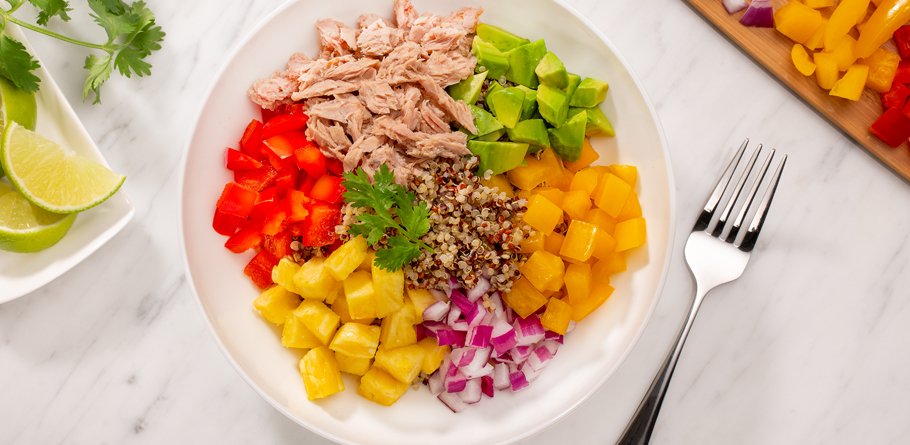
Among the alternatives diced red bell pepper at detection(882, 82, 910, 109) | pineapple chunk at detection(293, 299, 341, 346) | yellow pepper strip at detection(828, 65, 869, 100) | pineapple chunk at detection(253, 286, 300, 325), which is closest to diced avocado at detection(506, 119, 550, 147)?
pineapple chunk at detection(293, 299, 341, 346)

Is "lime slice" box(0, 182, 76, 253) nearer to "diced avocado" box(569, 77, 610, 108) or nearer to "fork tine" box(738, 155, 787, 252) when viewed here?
"diced avocado" box(569, 77, 610, 108)

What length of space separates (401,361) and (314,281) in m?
0.45

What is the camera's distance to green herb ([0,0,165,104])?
1.84m

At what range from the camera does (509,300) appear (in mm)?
1846

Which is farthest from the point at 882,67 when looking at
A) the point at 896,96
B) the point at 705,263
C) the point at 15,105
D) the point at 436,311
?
the point at 15,105

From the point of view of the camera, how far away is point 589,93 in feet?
5.98

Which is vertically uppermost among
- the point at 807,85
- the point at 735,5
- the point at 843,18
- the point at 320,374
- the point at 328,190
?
the point at 843,18

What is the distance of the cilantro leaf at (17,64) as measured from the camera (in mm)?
1811

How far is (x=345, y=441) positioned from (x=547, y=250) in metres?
1.08

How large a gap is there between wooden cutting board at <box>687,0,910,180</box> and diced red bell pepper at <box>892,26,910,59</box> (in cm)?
3

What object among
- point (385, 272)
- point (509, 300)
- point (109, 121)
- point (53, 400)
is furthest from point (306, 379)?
point (109, 121)

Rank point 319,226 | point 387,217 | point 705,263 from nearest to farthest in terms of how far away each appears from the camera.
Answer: point 387,217
point 319,226
point 705,263

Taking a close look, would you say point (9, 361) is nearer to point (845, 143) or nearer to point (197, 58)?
point (197, 58)

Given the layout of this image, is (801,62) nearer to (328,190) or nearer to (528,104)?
(528,104)
